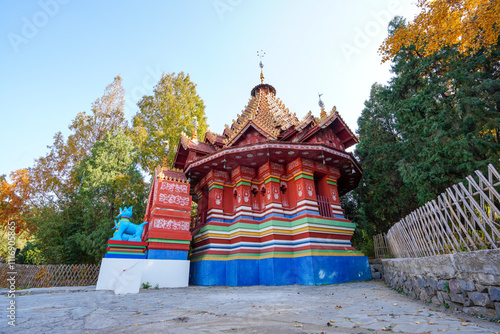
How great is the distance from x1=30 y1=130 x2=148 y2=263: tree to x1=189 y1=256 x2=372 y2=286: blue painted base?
7192 mm

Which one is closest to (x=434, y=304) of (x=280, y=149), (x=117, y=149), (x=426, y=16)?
(x=280, y=149)

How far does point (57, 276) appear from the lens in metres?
13.4

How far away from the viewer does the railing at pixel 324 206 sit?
11.9m

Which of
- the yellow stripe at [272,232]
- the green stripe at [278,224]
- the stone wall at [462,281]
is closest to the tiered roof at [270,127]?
the green stripe at [278,224]

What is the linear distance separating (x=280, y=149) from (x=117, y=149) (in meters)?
11.4

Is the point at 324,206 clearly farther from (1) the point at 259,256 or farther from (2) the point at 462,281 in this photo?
(2) the point at 462,281

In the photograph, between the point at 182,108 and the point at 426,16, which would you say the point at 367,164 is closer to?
the point at 426,16

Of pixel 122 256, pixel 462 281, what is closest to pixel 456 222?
pixel 462 281

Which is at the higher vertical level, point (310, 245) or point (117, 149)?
point (117, 149)

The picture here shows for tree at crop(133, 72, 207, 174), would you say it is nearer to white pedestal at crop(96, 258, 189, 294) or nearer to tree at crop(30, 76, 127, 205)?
tree at crop(30, 76, 127, 205)

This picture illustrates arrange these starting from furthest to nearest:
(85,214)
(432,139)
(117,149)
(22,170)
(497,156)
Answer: (22,170), (117,149), (85,214), (432,139), (497,156)

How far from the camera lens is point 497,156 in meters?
9.46

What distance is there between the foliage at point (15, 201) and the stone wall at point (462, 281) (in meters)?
25.6

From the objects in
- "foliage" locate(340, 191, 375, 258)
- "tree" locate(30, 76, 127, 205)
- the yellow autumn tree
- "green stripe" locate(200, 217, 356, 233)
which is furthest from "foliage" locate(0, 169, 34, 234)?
the yellow autumn tree
